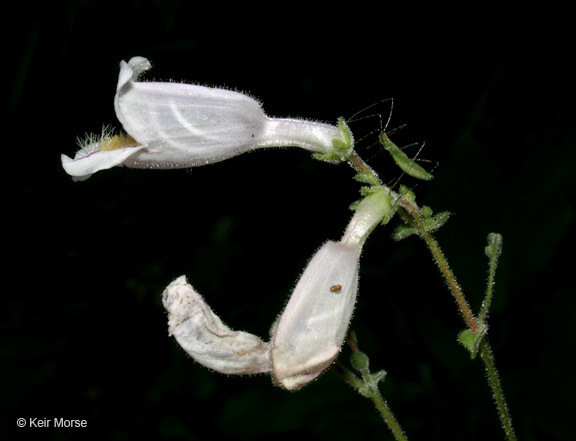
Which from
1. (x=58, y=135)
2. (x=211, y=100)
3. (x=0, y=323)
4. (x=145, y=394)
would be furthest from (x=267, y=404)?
(x=211, y=100)

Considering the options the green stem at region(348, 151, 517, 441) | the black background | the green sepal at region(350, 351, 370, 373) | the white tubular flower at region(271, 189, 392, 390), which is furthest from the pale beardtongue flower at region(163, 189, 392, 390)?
the black background

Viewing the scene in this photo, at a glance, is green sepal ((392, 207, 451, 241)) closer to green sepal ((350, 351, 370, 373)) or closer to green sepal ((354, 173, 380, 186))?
green sepal ((354, 173, 380, 186))

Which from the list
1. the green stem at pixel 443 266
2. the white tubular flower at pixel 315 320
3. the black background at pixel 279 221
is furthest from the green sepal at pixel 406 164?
the black background at pixel 279 221

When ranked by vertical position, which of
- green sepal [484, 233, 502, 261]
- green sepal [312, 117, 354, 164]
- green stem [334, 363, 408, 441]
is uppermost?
green sepal [312, 117, 354, 164]

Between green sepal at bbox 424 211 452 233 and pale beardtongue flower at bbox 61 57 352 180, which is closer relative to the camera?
pale beardtongue flower at bbox 61 57 352 180

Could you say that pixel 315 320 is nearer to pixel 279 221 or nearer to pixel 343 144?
pixel 343 144

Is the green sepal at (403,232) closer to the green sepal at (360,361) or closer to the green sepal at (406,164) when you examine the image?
the green sepal at (406,164)

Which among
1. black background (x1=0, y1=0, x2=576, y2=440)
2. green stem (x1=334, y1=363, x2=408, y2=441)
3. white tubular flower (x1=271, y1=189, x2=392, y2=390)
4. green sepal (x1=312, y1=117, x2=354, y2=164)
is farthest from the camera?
black background (x1=0, y1=0, x2=576, y2=440)
